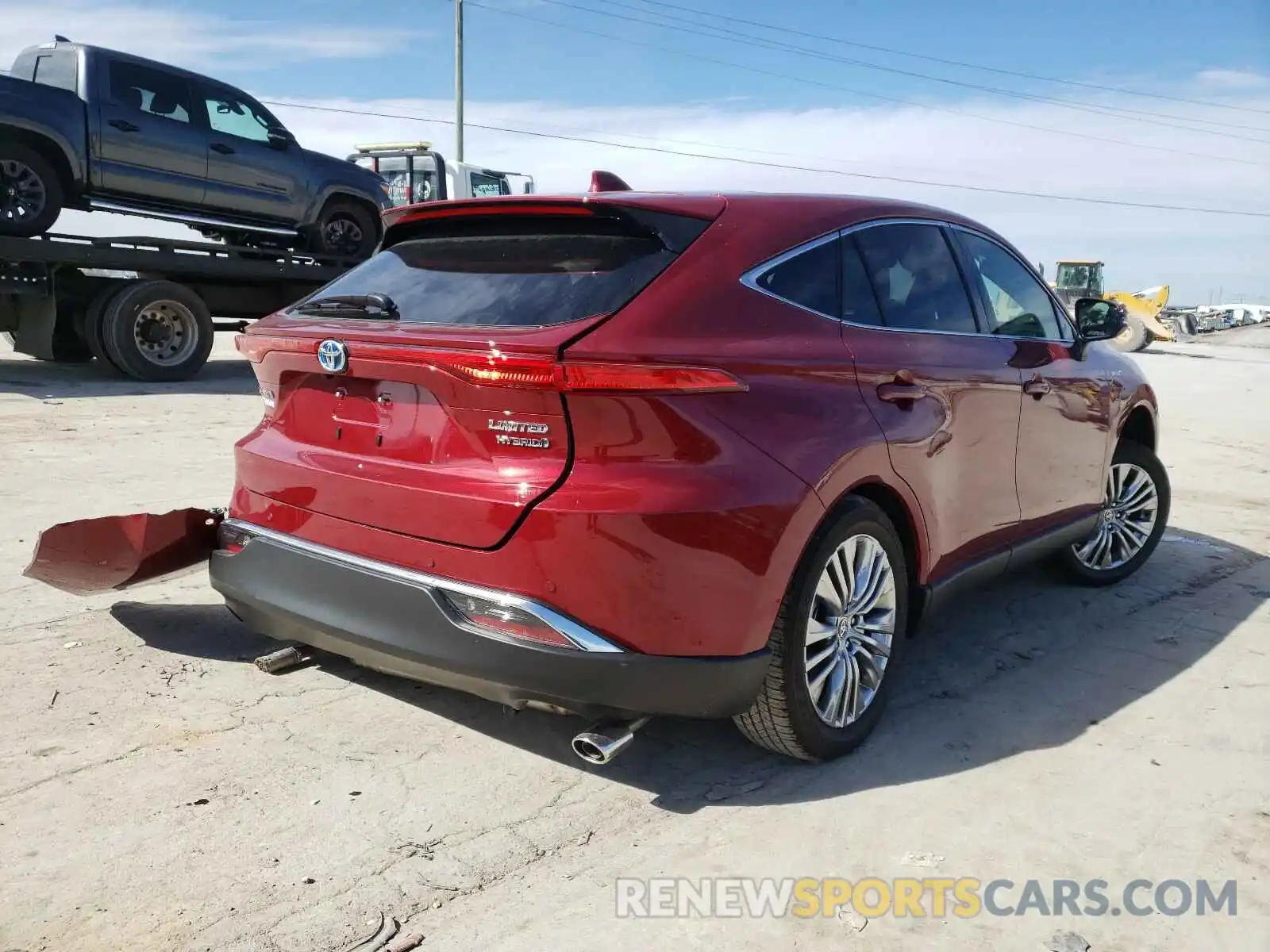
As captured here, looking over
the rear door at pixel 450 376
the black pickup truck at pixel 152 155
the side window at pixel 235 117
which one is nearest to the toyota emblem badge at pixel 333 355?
the rear door at pixel 450 376

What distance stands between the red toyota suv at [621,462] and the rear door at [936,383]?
0.02m

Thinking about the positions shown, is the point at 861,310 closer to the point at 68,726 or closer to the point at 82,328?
the point at 68,726

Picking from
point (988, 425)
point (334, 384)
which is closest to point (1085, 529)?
point (988, 425)

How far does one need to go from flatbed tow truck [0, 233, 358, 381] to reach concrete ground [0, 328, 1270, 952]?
7.01 m

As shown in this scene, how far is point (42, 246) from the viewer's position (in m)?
10.1

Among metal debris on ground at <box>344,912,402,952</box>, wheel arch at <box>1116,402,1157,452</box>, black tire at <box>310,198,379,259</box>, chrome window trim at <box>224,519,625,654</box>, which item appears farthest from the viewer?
black tire at <box>310,198,379,259</box>

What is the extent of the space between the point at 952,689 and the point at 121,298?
32.3 feet

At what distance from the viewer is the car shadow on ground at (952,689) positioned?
315 cm

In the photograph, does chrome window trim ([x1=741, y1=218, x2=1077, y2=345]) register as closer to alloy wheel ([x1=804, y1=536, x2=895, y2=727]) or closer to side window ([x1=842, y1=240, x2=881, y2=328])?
side window ([x1=842, y1=240, x2=881, y2=328])

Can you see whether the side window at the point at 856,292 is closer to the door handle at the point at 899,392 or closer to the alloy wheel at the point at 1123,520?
the door handle at the point at 899,392

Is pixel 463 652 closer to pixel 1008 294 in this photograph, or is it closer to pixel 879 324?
pixel 879 324

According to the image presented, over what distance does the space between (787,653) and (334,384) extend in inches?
59.6

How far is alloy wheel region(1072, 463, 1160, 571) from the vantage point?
525 centimetres

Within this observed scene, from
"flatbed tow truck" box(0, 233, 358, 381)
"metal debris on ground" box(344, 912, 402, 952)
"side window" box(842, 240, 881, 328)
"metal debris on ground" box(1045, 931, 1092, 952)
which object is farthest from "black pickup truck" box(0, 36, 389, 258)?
"metal debris on ground" box(1045, 931, 1092, 952)
